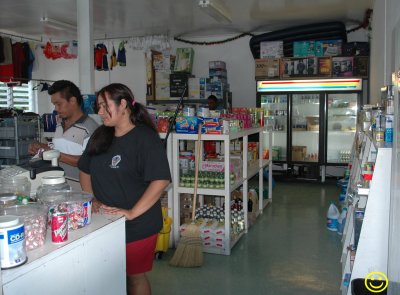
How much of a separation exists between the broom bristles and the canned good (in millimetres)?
2595

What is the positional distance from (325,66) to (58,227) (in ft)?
24.7

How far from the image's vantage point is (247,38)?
9.65 metres

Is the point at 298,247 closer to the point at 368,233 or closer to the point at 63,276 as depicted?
the point at 368,233

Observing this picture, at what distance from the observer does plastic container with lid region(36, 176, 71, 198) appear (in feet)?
6.44

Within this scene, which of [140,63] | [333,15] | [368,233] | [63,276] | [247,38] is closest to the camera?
[63,276]

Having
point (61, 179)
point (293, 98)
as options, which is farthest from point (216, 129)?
point (293, 98)

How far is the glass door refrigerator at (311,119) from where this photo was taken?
27.6 feet

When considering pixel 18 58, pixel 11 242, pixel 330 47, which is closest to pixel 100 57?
pixel 18 58

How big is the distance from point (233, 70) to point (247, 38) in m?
0.81

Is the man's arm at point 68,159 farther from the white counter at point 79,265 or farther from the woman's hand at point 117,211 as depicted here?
the white counter at point 79,265

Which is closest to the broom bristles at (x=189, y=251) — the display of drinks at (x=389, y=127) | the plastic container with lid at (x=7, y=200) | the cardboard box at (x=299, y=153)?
the display of drinks at (x=389, y=127)

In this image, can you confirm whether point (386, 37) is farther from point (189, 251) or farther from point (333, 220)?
point (189, 251)

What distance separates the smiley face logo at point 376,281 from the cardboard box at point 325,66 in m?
6.08

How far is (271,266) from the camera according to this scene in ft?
13.8
